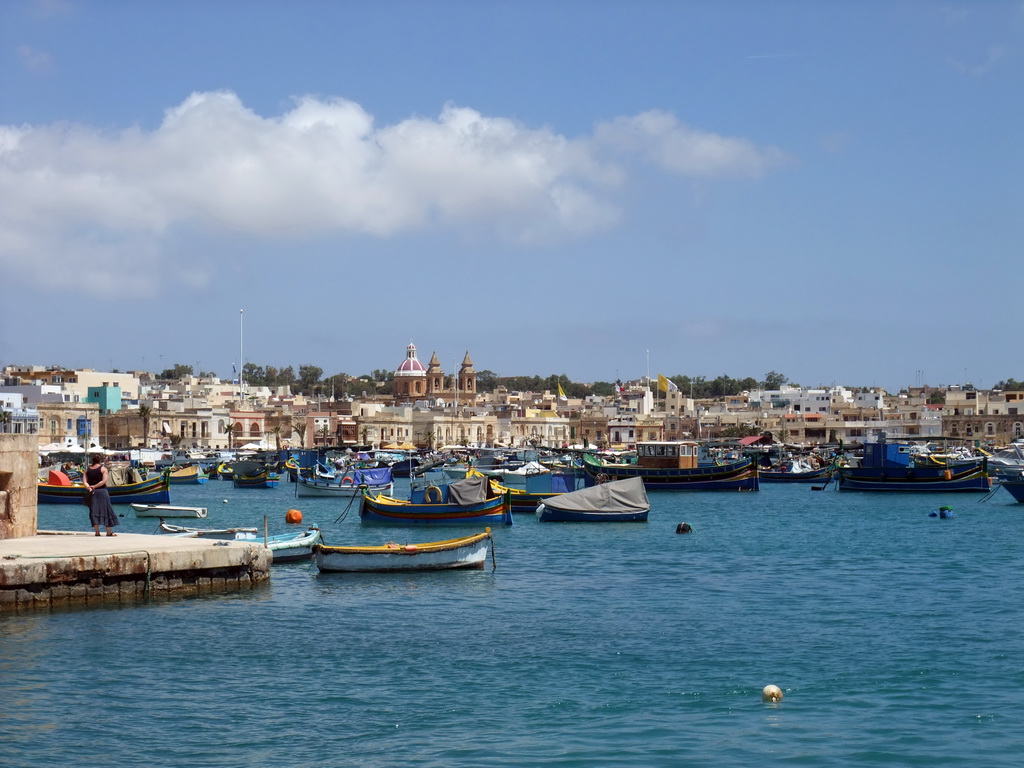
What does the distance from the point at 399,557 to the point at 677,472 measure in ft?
118

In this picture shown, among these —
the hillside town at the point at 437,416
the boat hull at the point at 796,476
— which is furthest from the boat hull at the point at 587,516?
the hillside town at the point at 437,416

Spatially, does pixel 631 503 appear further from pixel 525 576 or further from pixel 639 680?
pixel 639 680

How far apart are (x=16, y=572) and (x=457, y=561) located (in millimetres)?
8549

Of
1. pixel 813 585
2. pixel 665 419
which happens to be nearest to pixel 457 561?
pixel 813 585

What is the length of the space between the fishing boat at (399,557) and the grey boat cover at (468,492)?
34.5 feet

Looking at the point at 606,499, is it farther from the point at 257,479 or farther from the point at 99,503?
the point at 257,479

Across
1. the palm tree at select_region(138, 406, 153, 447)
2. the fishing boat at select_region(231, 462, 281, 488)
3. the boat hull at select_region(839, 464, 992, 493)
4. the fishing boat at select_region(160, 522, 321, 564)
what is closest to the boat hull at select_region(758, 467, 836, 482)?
the boat hull at select_region(839, 464, 992, 493)

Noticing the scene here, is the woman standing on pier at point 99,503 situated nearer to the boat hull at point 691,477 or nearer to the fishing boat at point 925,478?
the boat hull at point 691,477

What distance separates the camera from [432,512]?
117 ft

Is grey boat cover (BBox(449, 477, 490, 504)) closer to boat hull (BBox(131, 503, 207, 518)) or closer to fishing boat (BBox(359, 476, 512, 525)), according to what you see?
fishing boat (BBox(359, 476, 512, 525))

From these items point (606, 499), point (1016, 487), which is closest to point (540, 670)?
point (606, 499)

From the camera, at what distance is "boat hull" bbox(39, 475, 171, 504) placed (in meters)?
46.9

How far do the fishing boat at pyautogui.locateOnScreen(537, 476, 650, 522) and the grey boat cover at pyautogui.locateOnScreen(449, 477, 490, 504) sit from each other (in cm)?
264

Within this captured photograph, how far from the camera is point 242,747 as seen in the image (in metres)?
12.6
